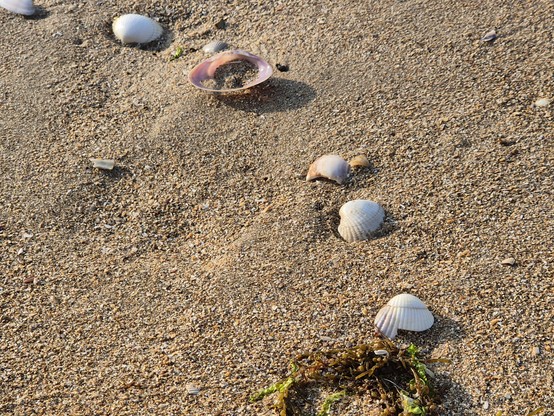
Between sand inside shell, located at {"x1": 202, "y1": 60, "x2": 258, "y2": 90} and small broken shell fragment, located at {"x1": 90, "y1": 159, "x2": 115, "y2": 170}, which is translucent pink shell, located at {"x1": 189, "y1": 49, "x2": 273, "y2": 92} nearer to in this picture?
sand inside shell, located at {"x1": 202, "y1": 60, "x2": 258, "y2": 90}

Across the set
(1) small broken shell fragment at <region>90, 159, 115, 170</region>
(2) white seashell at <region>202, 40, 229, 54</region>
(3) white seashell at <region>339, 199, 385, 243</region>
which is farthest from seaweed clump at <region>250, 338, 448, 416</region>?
(2) white seashell at <region>202, 40, 229, 54</region>

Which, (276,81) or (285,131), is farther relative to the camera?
(276,81)

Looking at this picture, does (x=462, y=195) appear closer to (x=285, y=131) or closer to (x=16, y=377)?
(x=285, y=131)

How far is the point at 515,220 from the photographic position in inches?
112

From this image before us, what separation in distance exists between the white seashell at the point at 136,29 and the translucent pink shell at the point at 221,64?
0.48 metres

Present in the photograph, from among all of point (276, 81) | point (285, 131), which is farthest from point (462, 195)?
point (276, 81)

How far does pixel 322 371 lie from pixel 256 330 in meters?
0.29

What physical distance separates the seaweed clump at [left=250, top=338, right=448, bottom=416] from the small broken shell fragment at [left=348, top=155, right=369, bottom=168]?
0.93 metres

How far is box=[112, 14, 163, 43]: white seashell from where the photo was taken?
Answer: 13.1 ft

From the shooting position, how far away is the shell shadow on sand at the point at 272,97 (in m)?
3.56

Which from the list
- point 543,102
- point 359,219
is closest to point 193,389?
point 359,219

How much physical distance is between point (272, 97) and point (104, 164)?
2.81 ft

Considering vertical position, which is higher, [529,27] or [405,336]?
[529,27]

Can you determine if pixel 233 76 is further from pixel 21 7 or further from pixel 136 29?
pixel 21 7
